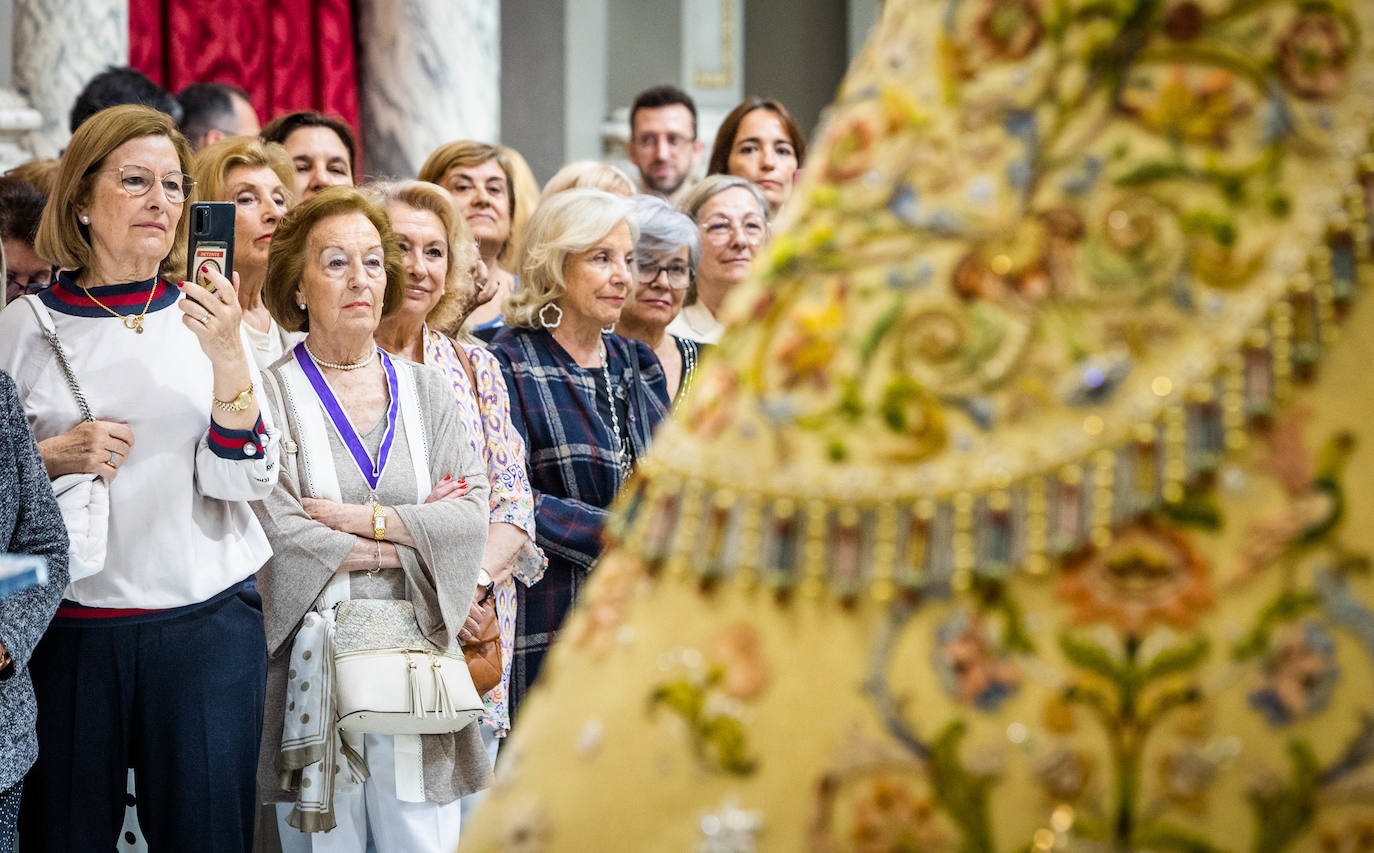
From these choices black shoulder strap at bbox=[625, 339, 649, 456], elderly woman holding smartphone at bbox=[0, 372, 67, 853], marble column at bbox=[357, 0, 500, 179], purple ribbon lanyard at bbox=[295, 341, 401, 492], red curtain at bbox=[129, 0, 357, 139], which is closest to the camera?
elderly woman holding smartphone at bbox=[0, 372, 67, 853]

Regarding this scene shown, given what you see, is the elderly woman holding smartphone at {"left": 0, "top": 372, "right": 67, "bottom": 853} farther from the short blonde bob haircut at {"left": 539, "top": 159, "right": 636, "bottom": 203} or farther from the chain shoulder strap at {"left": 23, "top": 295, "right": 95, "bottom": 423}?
the short blonde bob haircut at {"left": 539, "top": 159, "right": 636, "bottom": 203}

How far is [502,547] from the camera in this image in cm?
349

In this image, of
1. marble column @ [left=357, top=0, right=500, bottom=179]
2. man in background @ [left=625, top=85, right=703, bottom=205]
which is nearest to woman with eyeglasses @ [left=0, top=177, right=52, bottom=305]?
man in background @ [left=625, top=85, right=703, bottom=205]

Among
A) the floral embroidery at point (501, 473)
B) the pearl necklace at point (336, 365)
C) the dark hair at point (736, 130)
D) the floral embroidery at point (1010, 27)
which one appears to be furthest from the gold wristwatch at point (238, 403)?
the dark hair at point (736, 130)

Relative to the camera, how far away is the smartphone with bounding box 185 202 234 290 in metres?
2.89

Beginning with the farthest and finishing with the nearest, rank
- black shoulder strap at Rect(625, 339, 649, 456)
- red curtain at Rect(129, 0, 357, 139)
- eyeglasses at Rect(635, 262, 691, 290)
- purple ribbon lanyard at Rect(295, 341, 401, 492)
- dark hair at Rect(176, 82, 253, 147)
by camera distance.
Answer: red curtain at Rect(129, 0, 357, 139) → dark hair at Rect(176, 82, 253, 147) → eyeglasses at Rect(635, 262, 691, 290) → black shoulder strap at Rect(625, 339, 649, 456) → purple ribbon lanyard at Rect(295, 341, 401, 492)

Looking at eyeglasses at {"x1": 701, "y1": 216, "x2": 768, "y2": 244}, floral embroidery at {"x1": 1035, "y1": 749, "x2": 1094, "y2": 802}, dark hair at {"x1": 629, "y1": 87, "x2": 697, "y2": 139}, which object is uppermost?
dark hair at {"x1": 629, "y1": 87, "x2": 697, "y2": 139}

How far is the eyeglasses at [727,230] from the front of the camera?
4.66 meters

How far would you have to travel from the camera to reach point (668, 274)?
437 centimetres

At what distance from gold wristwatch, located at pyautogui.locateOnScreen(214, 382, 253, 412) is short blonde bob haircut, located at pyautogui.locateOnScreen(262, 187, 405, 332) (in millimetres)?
570

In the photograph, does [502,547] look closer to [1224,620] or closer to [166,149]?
[166,149]

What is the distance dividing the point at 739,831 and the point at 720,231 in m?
3.98

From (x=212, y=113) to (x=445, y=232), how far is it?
1752 mm

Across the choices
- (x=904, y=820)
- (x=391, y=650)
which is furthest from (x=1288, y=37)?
(x=391, y=650)
